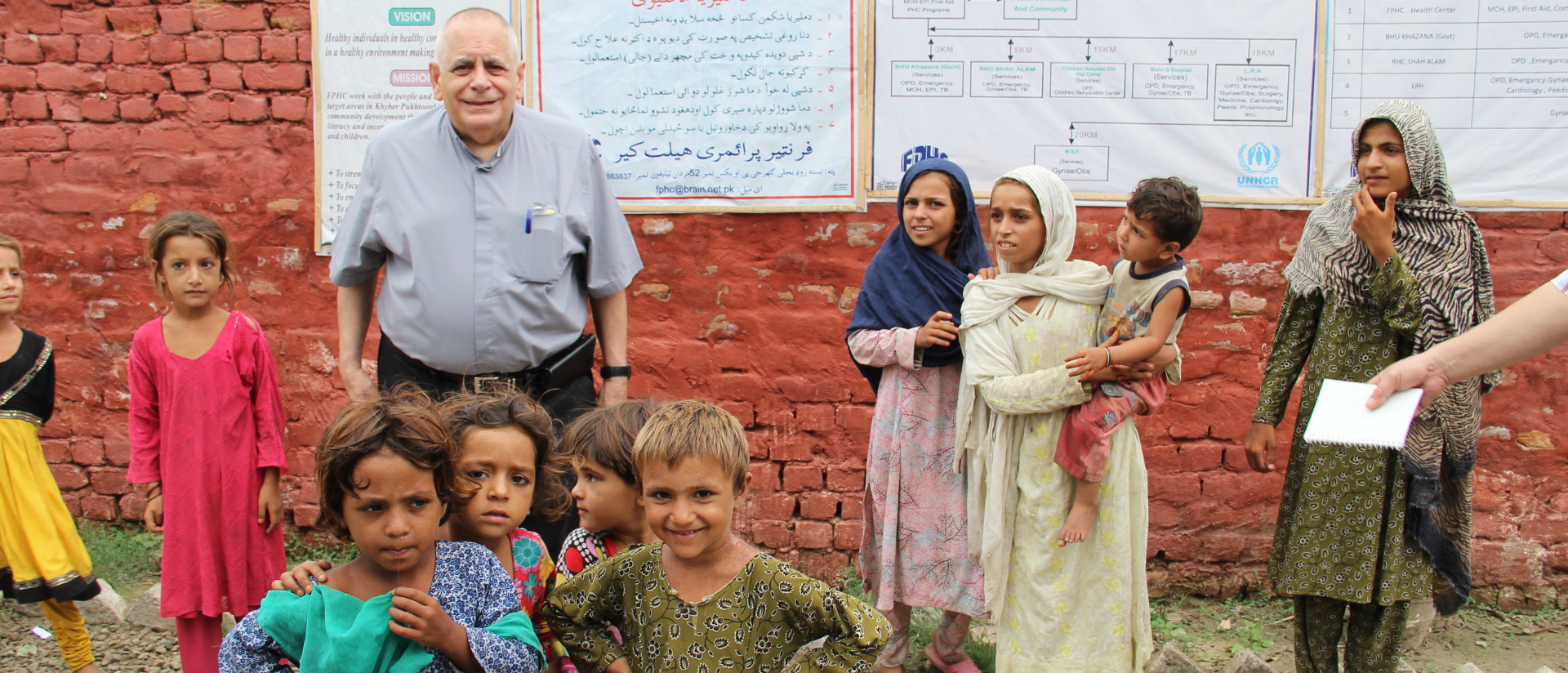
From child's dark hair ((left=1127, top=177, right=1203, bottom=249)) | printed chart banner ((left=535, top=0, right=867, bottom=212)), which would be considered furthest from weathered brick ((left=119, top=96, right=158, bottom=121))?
child's dark hair ((left=1127, top=177, right=1203, bottom=249))

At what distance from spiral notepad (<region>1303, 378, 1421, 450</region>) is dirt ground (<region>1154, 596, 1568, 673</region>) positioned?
1.89 m

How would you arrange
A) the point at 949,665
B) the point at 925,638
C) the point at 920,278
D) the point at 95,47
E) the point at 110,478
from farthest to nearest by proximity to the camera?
the point at 110,478 < the point at 95,47 < the point at 925,638 < the point at 949,665 < the point at 920,278

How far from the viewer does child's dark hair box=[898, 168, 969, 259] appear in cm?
288

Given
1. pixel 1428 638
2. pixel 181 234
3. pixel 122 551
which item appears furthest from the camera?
pixel 122 551

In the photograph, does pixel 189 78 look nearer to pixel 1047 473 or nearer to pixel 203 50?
pixel 203 50

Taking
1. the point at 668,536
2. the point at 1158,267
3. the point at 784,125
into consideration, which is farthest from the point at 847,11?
the point at 668,536

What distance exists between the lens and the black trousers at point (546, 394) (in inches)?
105

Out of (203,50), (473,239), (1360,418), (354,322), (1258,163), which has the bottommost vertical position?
(1360,418)

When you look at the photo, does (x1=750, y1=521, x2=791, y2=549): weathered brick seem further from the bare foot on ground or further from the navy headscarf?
the bare foot on ground

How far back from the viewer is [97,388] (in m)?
4.16

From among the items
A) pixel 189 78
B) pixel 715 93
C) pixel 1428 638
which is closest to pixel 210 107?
pixel 189 78

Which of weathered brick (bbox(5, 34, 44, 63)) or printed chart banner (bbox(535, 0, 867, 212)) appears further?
weathered brick (bbox(5, 34, 44, 63))

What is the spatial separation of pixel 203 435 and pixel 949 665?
2.34m

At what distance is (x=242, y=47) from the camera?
3936 mm
